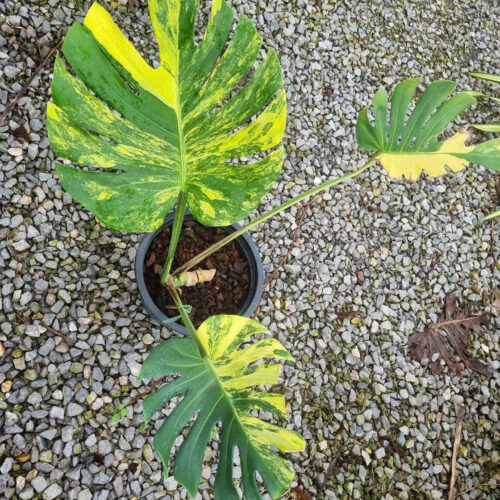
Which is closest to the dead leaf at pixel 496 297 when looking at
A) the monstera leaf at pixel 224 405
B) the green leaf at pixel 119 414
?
the monstera leaf at pixel 224 405

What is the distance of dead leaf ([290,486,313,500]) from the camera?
4.57 feet

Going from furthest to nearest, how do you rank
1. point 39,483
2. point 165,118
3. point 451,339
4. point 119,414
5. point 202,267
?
point 451,339, point 202,267, point 119,414, point 39,483, point 165,118

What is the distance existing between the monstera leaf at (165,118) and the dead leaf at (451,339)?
995 mm

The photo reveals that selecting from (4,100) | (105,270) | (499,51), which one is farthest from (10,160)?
(499,51)

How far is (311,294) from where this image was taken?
163cm

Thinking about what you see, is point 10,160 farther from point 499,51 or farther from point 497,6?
point 497,6

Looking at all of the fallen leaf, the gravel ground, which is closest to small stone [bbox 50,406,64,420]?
the gravel ground

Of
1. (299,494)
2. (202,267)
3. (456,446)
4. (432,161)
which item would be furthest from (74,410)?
(456,446)

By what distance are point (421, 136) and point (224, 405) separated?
715mm

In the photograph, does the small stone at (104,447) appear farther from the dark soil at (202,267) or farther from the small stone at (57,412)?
the dark soil at (202,267)

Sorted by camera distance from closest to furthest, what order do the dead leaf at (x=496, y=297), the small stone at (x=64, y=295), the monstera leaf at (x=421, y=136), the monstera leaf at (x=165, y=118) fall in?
the monstera leaf at (x=165, y=118), the monstera leaf at (x=421, y=136), the small stone at (x=64, y=295), the dead leaf at (x=496, y=297)

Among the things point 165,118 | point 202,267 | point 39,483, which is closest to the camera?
point 165,118

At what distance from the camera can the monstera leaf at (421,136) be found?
41.2 inches

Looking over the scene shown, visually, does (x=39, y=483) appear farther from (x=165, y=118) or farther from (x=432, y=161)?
(x=432, y=161)
